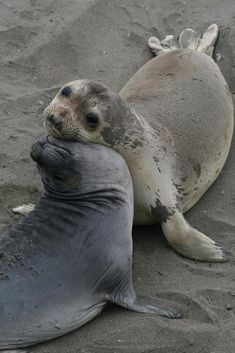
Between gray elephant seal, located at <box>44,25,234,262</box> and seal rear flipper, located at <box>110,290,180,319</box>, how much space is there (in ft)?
1.70

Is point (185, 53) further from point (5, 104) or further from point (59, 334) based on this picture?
point (59, 334)

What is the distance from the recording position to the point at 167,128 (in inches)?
192

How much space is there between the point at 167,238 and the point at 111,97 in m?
0.83

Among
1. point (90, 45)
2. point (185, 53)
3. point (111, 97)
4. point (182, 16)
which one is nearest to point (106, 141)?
point (111, 97)

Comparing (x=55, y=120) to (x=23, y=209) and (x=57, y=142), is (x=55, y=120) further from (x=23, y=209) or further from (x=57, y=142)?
(x=23, y=209)

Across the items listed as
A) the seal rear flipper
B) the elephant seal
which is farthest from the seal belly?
the seal rear flipper

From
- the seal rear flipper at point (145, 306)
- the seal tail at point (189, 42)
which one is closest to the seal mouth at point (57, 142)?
the seal rear flipper at point (145, 306)

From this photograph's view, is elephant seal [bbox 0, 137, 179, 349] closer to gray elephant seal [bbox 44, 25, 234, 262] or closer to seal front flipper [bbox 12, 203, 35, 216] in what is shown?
gray elephant seal [bbox 44, 25, 234, 262]

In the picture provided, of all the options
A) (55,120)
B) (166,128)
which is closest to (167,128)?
(166,128)

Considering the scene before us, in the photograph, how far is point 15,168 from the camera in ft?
16.7

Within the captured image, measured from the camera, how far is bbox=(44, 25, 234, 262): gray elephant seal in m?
4.35

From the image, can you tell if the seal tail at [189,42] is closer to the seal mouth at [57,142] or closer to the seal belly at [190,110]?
the seal belly at [190,110]

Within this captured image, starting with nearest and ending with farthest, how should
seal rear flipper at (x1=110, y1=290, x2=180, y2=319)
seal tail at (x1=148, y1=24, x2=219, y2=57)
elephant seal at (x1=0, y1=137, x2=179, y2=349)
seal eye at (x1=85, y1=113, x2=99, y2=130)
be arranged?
elephant seal at (x1=0, y1=137, x2=179, y2=349)
seal rear flipper at (x1=110, y1=290, x2=180, y2=319)
seal eye at (x1=85, y1=113, x2=99, y2=130)
seal tail at (x1=148, y1=24, x2=219, y2=57)

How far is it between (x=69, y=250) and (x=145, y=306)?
462 mm
